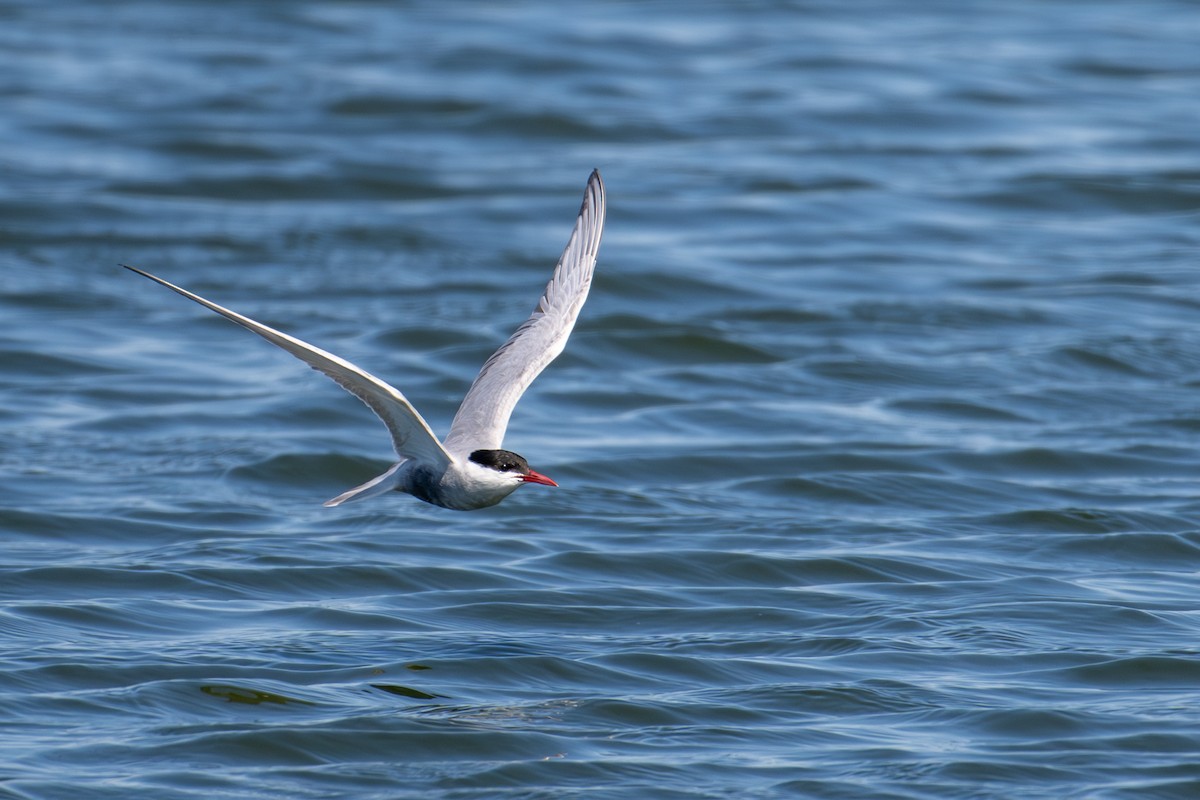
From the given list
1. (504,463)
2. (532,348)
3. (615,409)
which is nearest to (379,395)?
(504,463)

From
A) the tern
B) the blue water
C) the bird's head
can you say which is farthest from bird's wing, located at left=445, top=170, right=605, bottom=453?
the blue water

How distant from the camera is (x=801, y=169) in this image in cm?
1767

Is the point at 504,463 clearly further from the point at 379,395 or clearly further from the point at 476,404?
the point at 476,404

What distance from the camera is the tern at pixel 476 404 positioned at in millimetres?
6395

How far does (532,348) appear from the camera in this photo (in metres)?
8.20

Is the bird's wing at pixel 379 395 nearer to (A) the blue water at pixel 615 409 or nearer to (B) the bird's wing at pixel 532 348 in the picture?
(B) the bird's wing at pixel 532 348

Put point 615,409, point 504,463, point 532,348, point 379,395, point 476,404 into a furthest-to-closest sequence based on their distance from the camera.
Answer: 1. point 615,409
2. point 532,348
3. point 476,404
4. point 504,463
5. point 379,395

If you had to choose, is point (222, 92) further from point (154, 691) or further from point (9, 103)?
point (154, 691)

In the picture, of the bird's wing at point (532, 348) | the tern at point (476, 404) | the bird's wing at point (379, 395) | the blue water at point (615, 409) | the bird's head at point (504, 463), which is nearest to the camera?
the bird's wing at point (379, 395)

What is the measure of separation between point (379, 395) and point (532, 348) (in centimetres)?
165

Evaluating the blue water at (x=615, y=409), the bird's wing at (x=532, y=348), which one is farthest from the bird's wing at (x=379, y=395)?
the blue water at (x=615, y=409)

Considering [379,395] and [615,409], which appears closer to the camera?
[379,395]

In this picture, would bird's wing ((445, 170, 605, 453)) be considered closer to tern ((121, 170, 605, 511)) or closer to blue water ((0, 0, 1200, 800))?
tern ((121, 170, 605, 511))

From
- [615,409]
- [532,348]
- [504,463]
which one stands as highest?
[532,348]
